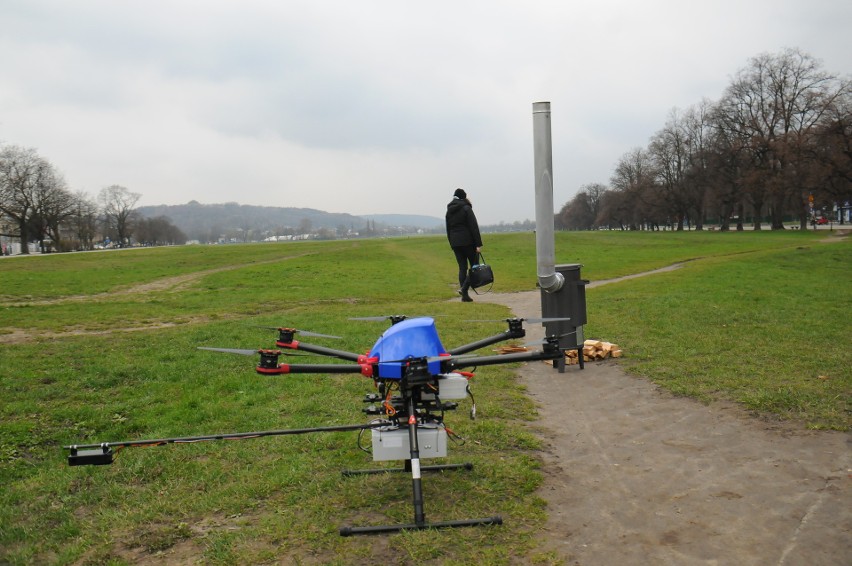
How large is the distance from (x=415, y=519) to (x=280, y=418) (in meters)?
3.52

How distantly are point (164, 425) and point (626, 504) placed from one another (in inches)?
222

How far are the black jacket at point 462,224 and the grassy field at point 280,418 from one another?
7.78 feet

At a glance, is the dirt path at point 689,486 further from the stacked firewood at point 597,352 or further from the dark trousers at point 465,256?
the dark trousers at point 465,256

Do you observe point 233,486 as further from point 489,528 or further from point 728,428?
point 728,428

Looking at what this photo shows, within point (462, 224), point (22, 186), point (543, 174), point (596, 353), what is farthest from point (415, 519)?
point (22, 186)

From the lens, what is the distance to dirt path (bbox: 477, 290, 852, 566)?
4.54 m

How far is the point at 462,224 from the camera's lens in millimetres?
11133

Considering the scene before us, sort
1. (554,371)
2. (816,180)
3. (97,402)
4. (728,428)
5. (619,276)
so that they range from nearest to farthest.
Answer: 1. (728,428)
2. (97,402)
3. (554,371)
4. (619,276)
5. (816,180)

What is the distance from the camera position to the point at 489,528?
4.84 metres

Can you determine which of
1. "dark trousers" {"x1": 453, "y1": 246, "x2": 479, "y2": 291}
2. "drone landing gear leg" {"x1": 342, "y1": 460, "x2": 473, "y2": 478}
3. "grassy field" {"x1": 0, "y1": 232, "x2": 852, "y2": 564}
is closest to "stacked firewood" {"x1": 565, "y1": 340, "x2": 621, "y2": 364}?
"grassy field" {"x1": 0, "y1": 232, "x2": 852, "y2": 564}

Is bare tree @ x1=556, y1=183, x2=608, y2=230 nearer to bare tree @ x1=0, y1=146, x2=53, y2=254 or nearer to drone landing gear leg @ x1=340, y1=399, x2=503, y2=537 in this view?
bare tree @ x1=0, y1=146, x2=53, y2=254

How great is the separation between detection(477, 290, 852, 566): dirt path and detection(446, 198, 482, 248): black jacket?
11.9 feet

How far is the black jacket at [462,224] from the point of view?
11.0m

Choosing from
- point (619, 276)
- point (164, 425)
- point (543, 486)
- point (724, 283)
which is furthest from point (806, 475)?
point (619, 276)
